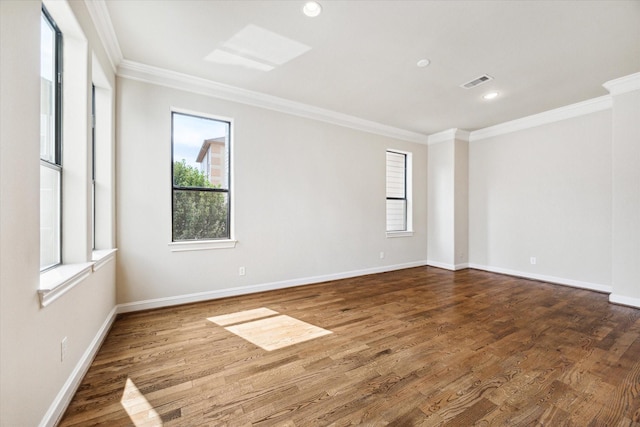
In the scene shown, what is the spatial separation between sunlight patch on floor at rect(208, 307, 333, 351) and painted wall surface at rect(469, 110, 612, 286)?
4.26 meters

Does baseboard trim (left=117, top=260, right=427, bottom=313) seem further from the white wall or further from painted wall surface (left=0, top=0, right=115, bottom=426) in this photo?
painted wall surface (left=0, top=0, right=115, bottom=426)

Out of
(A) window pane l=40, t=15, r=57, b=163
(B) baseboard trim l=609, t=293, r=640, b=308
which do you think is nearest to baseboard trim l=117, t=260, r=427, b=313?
(A) window pane l=40, t=15, r=57, b=163

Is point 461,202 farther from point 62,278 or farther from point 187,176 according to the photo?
point 62,278

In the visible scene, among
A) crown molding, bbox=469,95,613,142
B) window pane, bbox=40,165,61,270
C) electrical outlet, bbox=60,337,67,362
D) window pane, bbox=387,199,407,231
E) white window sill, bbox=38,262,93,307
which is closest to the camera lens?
white window sill, bbox=38,262,93,307

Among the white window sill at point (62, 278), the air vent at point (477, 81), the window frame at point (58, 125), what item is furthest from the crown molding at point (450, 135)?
the white window sill at point (62, 278)

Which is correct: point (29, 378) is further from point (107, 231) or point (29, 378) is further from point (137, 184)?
point (137, 184)

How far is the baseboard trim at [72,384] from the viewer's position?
147 centimetres

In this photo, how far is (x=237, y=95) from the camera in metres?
3.76

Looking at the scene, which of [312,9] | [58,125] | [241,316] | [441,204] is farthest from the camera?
[441,204]

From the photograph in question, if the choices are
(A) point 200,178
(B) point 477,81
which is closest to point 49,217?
(A) point 200,178

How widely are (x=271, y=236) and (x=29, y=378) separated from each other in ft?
9.46

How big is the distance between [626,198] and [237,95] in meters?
5.22

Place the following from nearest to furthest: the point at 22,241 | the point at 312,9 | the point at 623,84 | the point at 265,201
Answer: the point at 22,241 → the point at 312,9 → the point at 623,84 → the point at 265,201

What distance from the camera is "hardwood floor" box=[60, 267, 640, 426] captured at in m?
1.61
